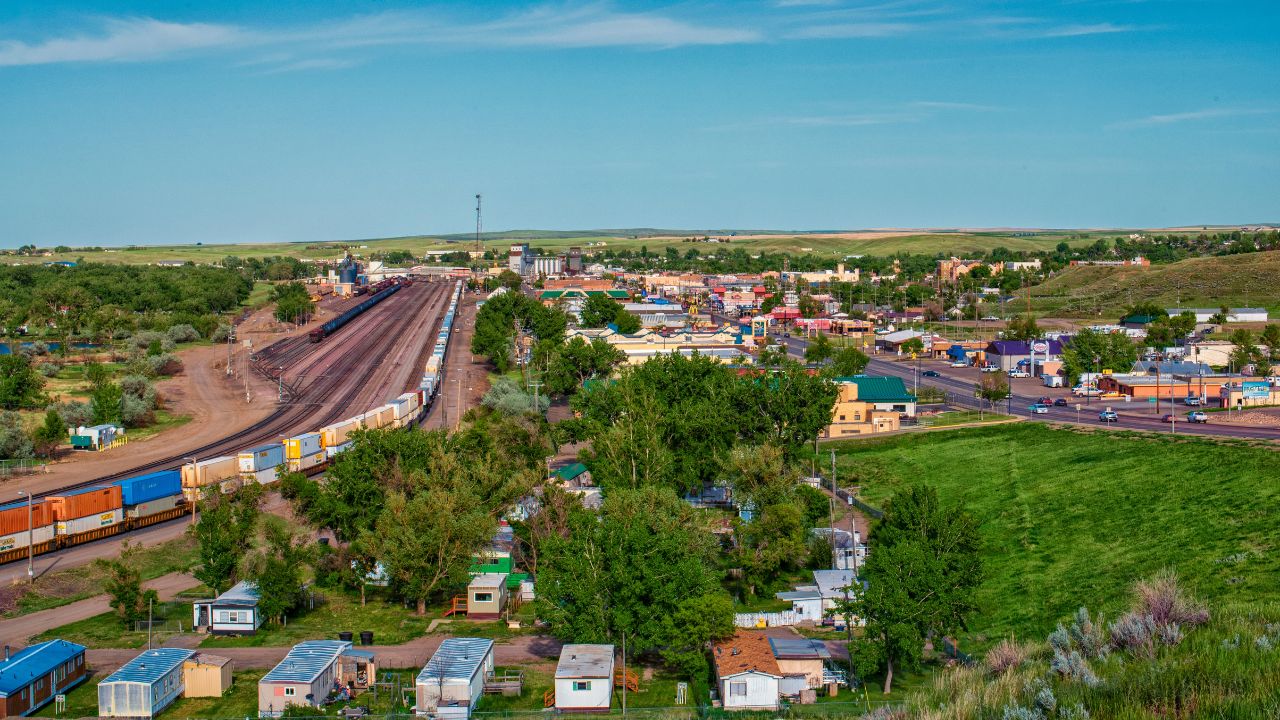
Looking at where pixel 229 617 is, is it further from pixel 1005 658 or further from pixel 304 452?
pixel 1005 658

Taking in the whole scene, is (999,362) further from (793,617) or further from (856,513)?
(793,617)

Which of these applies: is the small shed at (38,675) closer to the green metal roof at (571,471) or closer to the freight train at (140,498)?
the freight train at (140,498)

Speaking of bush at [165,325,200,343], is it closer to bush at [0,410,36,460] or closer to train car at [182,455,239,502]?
bush at [0,410,36,460]

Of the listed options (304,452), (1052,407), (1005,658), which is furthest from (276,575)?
(1052,407)

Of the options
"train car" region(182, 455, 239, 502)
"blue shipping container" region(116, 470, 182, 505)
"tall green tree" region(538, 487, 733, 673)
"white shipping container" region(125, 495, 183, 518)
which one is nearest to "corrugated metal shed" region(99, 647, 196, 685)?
"tall green tree" region(538, 487, 733, 673)

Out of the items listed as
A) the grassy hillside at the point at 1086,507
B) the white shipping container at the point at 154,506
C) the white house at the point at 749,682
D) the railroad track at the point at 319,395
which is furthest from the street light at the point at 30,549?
the grassy hillside at the point at 1086,507

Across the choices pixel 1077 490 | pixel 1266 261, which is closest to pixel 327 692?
pixel 1077 490

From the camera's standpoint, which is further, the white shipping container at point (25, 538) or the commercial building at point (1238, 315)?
the commercial building at point (1238, 315)
